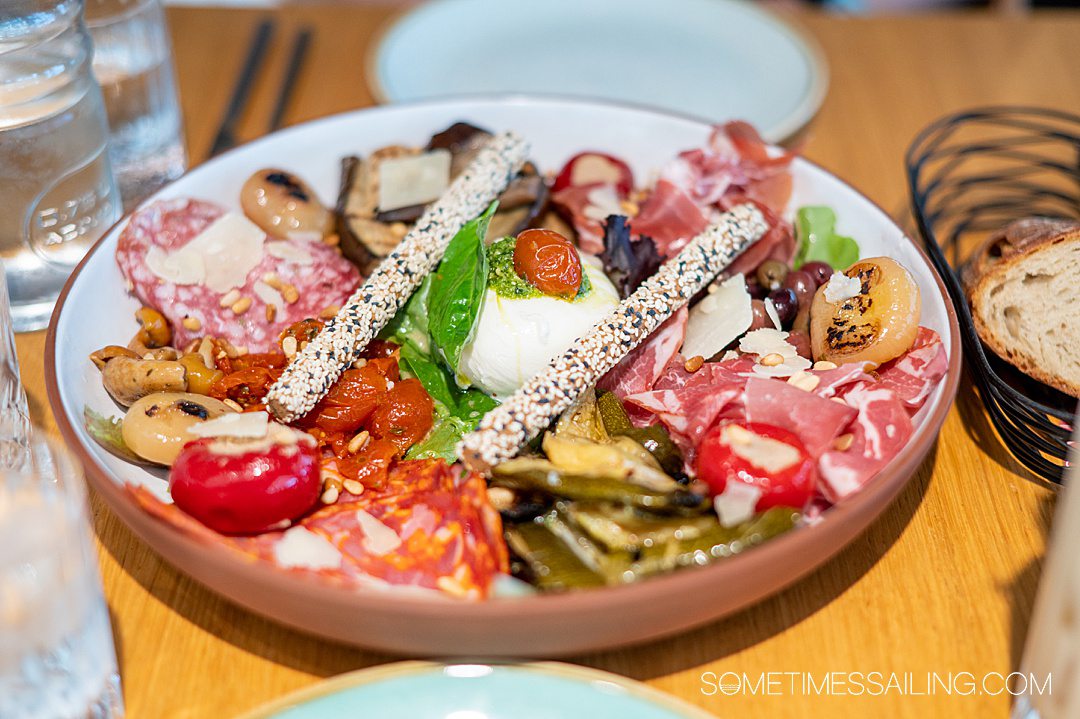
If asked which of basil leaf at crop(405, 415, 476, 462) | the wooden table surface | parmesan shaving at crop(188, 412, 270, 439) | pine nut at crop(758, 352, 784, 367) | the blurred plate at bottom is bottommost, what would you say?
the wooden table surface

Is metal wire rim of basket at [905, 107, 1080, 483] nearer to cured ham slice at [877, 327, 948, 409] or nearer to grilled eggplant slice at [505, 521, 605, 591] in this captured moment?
cured ham slice at [877, 327, 948, 409]

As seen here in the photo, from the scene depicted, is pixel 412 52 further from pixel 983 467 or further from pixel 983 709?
pixel 983 709

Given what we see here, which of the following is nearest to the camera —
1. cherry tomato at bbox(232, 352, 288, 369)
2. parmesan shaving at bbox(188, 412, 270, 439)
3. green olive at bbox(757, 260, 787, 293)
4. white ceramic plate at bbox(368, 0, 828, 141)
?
parmesan shaving at bbox(188, 412, 270, 439)

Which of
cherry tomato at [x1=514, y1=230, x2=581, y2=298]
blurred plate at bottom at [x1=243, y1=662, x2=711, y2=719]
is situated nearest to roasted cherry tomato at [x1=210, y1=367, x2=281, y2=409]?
cherry tomato at [x1=514, y1=230, x2=581, y2=298]

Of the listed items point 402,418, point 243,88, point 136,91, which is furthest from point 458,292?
point 243,88

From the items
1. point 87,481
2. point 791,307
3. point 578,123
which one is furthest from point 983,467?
point 87,481

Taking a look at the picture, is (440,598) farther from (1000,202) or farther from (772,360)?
(1000,202)

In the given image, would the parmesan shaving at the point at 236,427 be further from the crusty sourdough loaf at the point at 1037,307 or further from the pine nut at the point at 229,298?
the crusty sourdough loaf at the point at 1037,307

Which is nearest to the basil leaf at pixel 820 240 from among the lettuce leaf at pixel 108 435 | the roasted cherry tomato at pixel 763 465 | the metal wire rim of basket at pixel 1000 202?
the metal wire rim of basket at pixel 1000 202

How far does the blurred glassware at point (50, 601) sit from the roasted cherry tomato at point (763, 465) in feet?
2.65

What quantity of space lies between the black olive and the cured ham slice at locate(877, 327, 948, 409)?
3.44 ft

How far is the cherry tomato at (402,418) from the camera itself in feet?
5.19

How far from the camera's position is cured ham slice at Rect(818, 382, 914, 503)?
1326 millimetres

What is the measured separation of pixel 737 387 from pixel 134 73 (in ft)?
5.24
